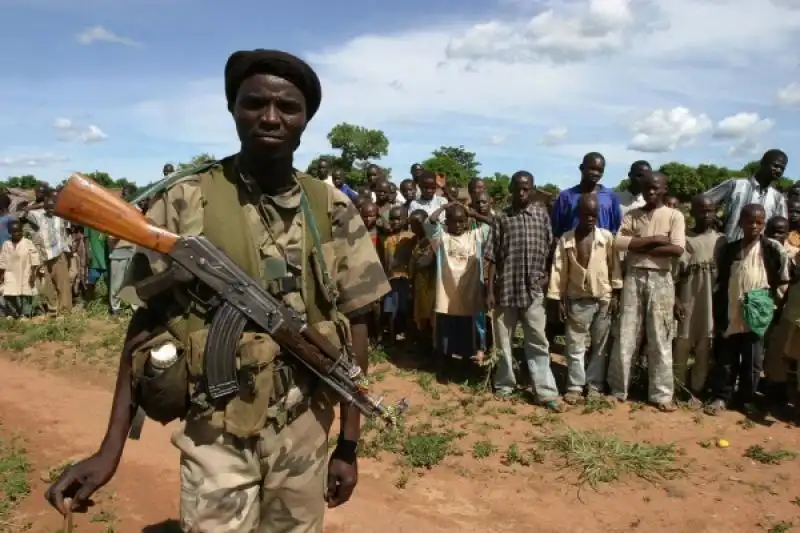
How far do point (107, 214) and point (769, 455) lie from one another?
4.82 metres

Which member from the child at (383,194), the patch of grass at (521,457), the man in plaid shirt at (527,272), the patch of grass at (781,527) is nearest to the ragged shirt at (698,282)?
the man in plaid shirt at (527,272)

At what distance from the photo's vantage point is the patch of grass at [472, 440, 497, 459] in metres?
4.84

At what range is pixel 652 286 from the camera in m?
5.57

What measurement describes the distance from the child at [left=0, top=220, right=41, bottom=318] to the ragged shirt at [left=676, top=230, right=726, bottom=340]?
8.12 meters

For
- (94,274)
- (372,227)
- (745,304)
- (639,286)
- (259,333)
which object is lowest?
(94,274)

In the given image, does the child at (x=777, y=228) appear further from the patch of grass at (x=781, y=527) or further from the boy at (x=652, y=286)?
the patch of grass at (x=781, y=527)

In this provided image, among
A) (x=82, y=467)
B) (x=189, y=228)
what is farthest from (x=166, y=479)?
(x=189, y=228)

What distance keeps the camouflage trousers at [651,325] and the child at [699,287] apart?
0.65 ft

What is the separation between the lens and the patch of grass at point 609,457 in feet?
14.8

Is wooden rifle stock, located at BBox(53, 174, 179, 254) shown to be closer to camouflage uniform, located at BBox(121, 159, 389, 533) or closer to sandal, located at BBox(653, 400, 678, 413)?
camouflage uniform, located at BBox(121, 159, 389, 533)

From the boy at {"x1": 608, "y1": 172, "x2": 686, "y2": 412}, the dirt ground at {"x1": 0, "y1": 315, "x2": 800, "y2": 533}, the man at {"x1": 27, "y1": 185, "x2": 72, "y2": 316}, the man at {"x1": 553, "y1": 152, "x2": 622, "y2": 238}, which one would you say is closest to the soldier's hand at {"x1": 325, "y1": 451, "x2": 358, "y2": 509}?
the dirt ground at {"x1": 0, "y1": 315, "x2": 800, "y2": 533}

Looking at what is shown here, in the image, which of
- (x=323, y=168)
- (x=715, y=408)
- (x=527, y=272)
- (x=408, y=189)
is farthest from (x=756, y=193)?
(x=323, y=168)

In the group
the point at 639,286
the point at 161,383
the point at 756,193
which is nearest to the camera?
the point at 161,383

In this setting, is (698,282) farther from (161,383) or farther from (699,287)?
(161,383)
